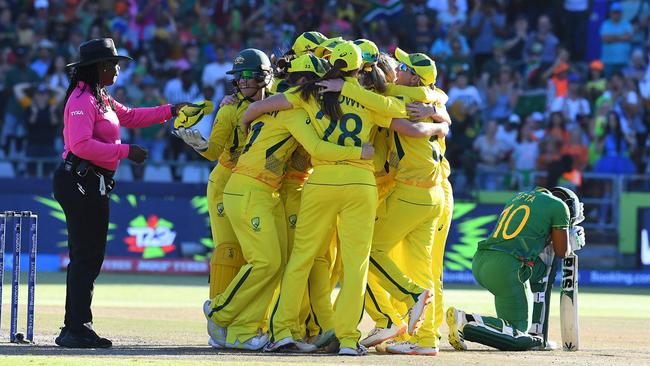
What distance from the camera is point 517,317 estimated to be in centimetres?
1080

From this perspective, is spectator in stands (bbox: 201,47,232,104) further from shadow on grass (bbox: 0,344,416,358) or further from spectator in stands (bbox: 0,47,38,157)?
shadow on grass (bbox: 0,344,416,358)

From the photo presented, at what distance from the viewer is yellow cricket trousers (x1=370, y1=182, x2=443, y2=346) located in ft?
33.7

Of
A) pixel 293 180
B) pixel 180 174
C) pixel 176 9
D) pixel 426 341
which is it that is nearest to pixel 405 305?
pixel 426 341

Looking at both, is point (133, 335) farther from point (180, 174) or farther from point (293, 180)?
point (180, 174)

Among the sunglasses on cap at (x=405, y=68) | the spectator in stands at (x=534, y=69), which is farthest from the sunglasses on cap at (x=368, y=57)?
the spectator in stands at (x=534, y=69)

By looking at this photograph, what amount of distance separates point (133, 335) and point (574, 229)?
408 cm

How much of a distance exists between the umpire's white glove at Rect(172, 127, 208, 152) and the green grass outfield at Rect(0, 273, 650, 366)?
5.58 feet

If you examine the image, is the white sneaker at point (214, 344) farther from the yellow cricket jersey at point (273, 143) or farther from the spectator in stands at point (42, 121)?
the spectator in stands at point (42, 121)

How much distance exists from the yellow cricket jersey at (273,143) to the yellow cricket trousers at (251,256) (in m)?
0.09

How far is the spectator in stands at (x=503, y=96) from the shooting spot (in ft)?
73.8

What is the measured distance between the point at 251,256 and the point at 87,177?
147 cm

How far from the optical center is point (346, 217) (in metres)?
9.93

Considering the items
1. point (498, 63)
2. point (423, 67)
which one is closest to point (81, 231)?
point (423, 67)

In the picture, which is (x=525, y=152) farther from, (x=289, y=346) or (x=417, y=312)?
(x=289, y=346)
